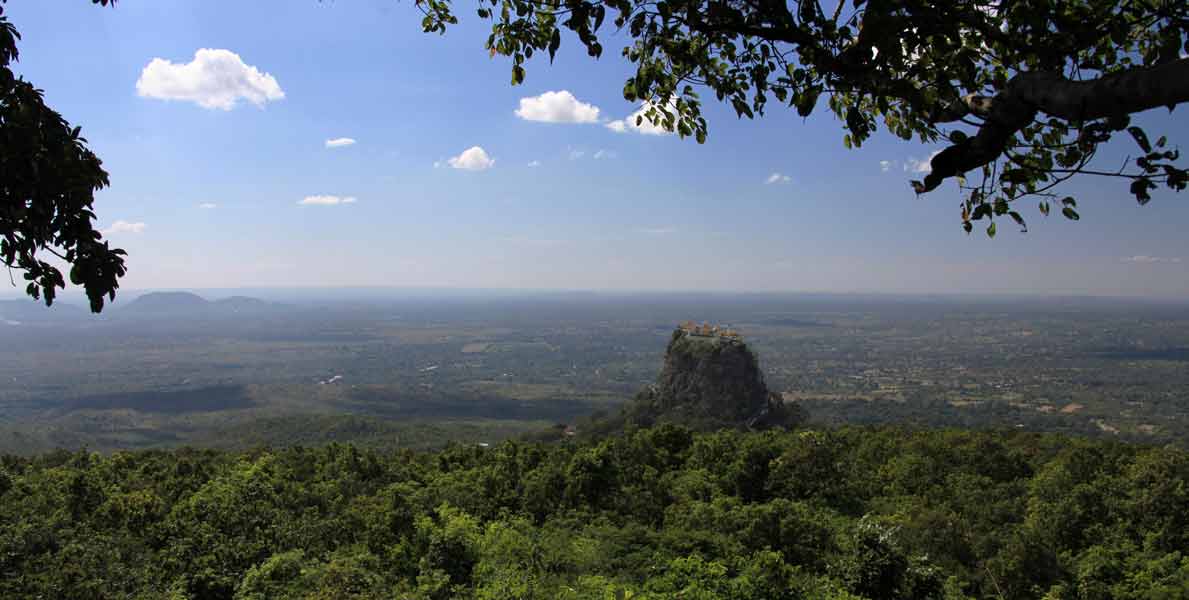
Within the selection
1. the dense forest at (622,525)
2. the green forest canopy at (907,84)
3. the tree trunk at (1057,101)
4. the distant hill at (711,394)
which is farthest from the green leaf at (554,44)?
the distant hill at (711,394)

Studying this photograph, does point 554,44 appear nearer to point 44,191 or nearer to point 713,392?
point 44,191

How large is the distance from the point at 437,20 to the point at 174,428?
129923 mm

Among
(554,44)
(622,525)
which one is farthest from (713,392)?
(554,44)

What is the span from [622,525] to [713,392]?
163 feet

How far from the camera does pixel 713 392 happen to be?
215ft

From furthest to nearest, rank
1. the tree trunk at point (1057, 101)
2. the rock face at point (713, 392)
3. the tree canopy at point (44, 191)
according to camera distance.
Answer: the rock face at point (713, 392), the tree canopy at point (44, 191), the tree trunk at point (1057, 101)

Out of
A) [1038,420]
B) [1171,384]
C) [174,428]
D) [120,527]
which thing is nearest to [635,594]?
[120,527]

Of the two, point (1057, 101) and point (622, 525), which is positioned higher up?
point (1057, 101)

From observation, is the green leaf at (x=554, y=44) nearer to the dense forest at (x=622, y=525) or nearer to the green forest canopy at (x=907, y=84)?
the green forest canopy at (x=907, y=84)

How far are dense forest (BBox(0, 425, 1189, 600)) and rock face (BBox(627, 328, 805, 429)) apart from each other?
36.1m

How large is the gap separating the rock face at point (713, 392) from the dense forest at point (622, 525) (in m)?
36.1

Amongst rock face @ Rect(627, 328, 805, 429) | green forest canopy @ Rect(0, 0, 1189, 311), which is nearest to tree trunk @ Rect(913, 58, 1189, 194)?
green forest canopy @ Rect(0, 0, 1189, 311)

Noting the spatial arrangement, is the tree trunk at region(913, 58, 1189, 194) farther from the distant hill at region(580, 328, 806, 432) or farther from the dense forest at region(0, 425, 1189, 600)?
the distant hill at region(580, 328, 806, 432)

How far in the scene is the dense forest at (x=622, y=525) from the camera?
1125 cm
